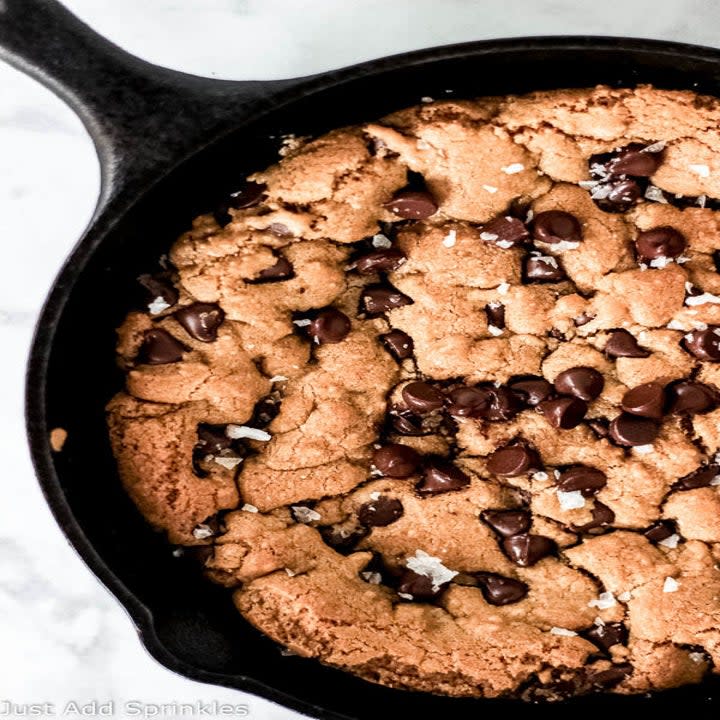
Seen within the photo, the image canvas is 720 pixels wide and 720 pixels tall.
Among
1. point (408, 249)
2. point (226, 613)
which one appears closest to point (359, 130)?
point (408, 249)

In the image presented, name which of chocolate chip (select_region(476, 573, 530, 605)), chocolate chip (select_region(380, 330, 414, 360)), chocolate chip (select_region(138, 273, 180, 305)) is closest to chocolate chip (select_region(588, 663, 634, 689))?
chocolate chip (select_region(476, 573, 530, 605))

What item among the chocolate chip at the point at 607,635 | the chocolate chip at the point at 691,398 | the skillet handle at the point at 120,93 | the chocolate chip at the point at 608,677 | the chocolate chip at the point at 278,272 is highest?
the skillet handle at the point at 120,93

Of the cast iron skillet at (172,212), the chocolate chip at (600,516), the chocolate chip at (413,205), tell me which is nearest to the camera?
the cast iron skillet at (172,212)

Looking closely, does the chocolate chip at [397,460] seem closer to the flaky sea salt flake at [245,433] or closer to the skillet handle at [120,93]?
the flaky sea salt flake at [245,433]

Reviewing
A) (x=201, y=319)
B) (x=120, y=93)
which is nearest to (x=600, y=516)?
(x=201, y=319)

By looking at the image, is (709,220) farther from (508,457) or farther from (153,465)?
(153,465)

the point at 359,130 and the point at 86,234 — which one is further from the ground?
the point at 359,130

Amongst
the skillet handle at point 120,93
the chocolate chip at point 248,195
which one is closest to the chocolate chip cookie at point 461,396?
the chocolate chip at point 248,195
